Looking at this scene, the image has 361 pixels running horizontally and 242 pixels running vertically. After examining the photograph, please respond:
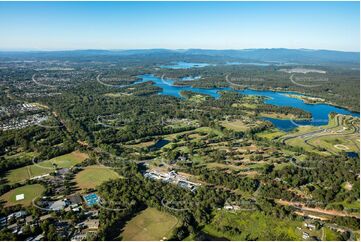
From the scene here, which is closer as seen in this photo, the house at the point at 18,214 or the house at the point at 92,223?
the house at the point at 92,223

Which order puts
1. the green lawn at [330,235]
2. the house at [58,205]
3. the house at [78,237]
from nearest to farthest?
the house at [78,237]
the green lawn at [330,235]
the house at [58,205]

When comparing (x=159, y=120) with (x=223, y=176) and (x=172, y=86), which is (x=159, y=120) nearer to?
(x=223, y=176)

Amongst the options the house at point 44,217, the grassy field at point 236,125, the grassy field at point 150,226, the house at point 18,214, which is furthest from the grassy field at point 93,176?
the grassy field at point 236,125

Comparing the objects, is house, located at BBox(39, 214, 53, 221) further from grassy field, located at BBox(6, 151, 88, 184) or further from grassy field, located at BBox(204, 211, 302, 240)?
grassy field, located at BBox(204, 211, 302, 240)

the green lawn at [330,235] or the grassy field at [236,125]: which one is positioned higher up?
the grassy field at [236,125]

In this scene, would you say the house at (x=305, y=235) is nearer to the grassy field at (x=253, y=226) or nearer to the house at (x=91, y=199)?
the grassy field at (x=253, y=226)

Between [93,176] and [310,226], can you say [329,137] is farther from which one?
[93,176]

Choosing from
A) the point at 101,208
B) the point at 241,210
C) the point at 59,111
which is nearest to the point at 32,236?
the point at 101,208

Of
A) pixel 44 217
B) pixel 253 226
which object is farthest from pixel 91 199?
pixel 253 226

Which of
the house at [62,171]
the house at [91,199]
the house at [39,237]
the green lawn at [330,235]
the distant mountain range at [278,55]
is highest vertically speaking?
the distant mountain range at [278,55]
